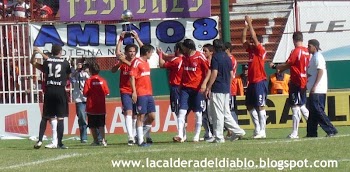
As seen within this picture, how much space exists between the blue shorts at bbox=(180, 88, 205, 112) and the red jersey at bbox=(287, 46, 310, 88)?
176cm

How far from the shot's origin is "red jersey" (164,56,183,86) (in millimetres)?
20375

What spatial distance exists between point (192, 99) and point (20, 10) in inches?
465

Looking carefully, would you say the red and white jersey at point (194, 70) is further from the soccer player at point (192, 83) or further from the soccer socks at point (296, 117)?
the soccer socks at point (296, 117)

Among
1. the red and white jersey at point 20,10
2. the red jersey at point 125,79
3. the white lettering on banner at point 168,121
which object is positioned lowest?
the white lettering on banner at point 168,121

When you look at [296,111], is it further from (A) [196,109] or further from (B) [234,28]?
(B) [234,28]

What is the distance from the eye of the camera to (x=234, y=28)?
31.7 meters

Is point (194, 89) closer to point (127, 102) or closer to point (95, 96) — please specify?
point (127, 102)

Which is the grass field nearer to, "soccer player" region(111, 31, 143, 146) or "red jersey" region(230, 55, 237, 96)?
"soccer player" region(111, 31, 143, 146)

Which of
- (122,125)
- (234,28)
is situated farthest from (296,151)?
(234,28)

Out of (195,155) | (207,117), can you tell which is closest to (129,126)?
(207,117)

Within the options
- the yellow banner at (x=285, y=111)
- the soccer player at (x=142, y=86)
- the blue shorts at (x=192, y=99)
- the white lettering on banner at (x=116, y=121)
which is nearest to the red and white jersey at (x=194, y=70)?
the blue shorts at (x=192, y=99)

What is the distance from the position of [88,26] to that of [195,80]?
26.0 ft

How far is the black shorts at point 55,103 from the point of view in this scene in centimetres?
1947

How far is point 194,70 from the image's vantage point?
19953 mm
